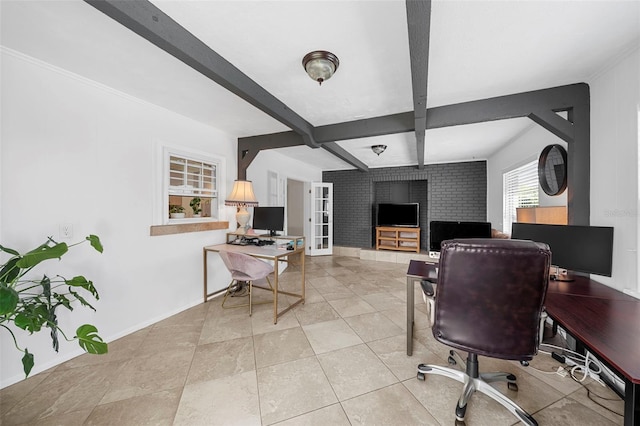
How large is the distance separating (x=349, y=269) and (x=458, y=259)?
149 inches

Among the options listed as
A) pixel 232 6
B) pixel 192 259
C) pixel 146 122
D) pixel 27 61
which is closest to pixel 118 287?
pixel 192 259

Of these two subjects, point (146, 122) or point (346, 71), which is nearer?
point (346, 71)

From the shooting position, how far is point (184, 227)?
9.55 feet

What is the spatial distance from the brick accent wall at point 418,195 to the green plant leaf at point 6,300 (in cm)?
591

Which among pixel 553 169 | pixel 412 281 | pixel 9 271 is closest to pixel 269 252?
pixel 412 281

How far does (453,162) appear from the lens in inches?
214

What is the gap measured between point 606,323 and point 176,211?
3.74 m

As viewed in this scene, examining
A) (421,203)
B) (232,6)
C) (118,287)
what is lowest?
(118,287)

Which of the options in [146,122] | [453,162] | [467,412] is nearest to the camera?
[467,412]

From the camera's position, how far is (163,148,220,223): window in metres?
2.81

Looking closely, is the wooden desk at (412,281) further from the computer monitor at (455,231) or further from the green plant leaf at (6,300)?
the green plant leaf at (6,300)

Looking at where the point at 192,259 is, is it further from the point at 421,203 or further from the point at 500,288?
the point at 421,203

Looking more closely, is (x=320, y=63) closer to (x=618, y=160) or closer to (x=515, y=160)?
(x=618, y=160)

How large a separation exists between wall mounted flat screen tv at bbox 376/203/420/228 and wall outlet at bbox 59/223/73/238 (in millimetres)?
5645
